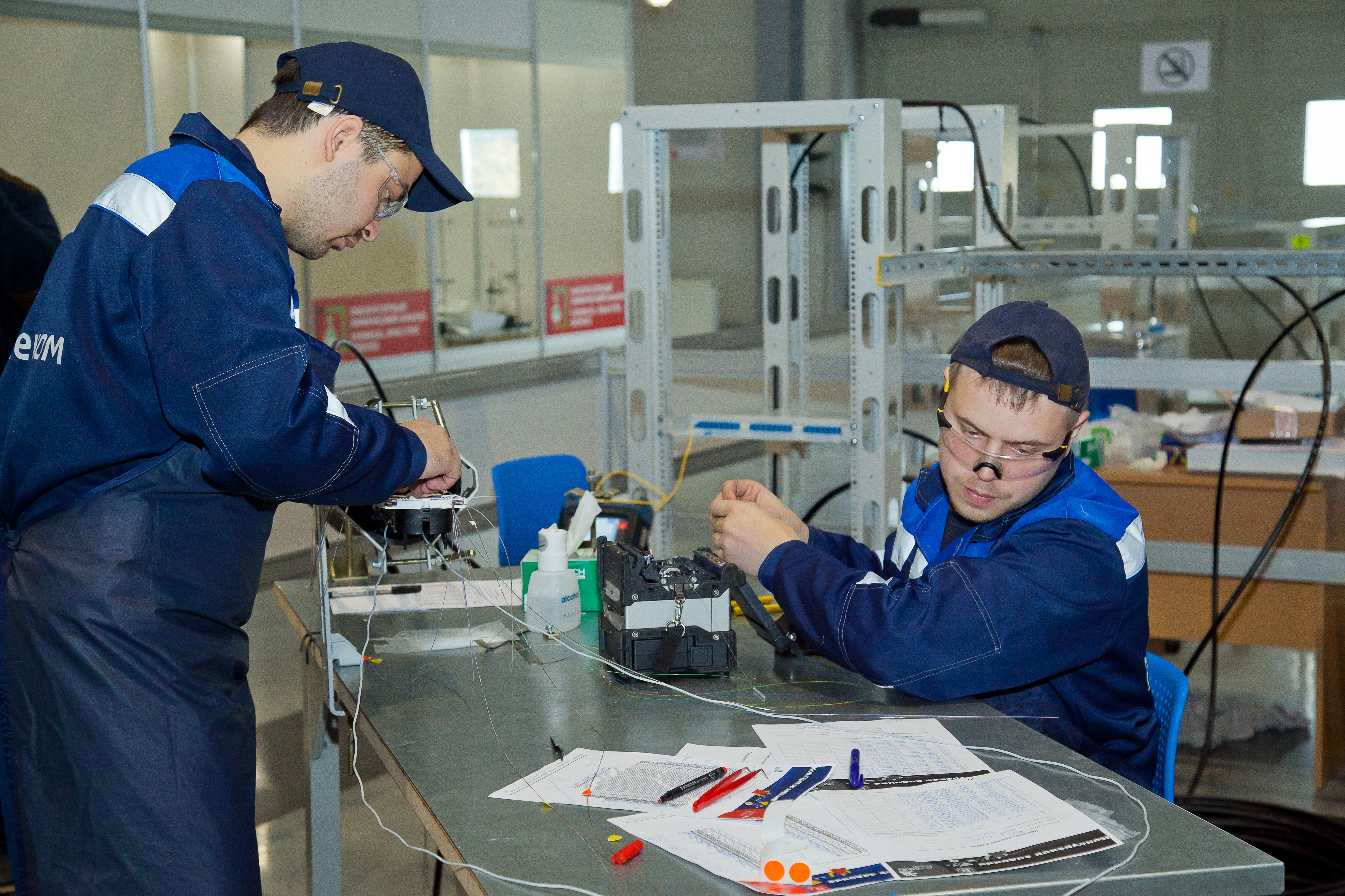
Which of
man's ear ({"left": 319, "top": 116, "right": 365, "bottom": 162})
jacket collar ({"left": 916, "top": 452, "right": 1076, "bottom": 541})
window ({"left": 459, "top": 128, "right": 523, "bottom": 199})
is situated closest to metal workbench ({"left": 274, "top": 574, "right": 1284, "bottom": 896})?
jacket collar ({"left": 916, "top": 452, "right": 1076, "bottom": 541})

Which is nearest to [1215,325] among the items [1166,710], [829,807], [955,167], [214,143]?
[955,167]

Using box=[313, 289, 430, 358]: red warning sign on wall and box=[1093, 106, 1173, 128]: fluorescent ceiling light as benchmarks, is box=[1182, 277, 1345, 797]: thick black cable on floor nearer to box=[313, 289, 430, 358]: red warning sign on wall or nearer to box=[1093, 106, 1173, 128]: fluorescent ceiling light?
box=[313, 289, 430, 358]: red warning sign on wall

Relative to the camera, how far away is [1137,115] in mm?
8414

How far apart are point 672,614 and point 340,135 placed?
0.79 metres

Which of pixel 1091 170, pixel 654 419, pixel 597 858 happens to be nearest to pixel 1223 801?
pixel 654 419

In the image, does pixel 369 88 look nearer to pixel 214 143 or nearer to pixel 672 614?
pixel 214 143

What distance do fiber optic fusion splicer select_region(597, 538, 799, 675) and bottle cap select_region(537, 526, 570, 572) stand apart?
0.83ft

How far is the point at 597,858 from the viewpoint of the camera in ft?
3.85

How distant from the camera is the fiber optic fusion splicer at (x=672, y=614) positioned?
5.49 ft

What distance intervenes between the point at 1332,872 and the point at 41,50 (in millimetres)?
5195

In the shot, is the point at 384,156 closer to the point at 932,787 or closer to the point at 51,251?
the point at 932,787

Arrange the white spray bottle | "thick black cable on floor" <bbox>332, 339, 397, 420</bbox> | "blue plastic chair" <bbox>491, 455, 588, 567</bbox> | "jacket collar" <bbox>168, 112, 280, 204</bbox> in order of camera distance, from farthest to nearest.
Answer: "blue plastic chair" <bbox>491, 455, 588, 567</bbox> → "thick black cable on floor" <bbox>332, 339, 397, 420</bbox> → the white spray bottle → "jacket collar" <bbox>168, 112, 280, 204</bbox>

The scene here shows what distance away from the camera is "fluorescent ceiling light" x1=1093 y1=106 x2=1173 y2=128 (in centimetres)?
834

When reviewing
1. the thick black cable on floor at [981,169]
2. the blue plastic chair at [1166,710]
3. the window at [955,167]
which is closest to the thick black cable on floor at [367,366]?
the blue plastic chair at [1166,710]
